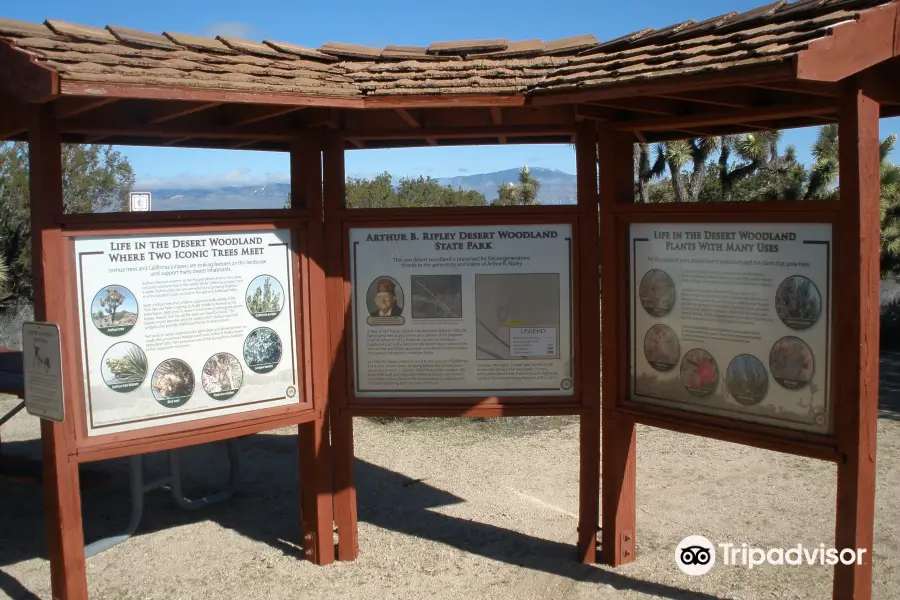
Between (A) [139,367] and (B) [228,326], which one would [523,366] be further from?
(A) [139,367]

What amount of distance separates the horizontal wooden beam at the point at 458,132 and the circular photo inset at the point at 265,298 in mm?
1036

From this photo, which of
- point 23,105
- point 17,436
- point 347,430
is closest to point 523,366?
point 347,430

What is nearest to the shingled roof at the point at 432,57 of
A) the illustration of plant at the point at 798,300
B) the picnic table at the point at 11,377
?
the illustration of plant at the point at 798,300

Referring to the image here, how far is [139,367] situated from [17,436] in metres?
5.42

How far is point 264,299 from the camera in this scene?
508cm

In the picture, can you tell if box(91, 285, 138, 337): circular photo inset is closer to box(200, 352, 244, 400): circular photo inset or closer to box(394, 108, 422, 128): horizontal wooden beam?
box(200, 352, 244, 400): circular photo inset

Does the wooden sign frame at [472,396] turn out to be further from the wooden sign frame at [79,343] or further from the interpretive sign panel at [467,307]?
the wooden sign frame at [79,343]

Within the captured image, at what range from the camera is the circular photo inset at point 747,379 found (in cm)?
436

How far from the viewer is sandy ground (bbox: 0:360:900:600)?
199 inches

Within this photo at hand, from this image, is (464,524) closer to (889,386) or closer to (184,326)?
(184,326)

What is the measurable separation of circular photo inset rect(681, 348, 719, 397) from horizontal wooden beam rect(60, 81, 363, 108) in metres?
2.34

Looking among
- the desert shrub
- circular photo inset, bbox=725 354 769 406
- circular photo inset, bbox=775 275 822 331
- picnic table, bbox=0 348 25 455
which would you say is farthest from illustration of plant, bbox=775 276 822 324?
the desert shrub

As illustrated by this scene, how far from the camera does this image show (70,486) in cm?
448

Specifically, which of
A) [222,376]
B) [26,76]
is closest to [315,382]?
[222,376]
